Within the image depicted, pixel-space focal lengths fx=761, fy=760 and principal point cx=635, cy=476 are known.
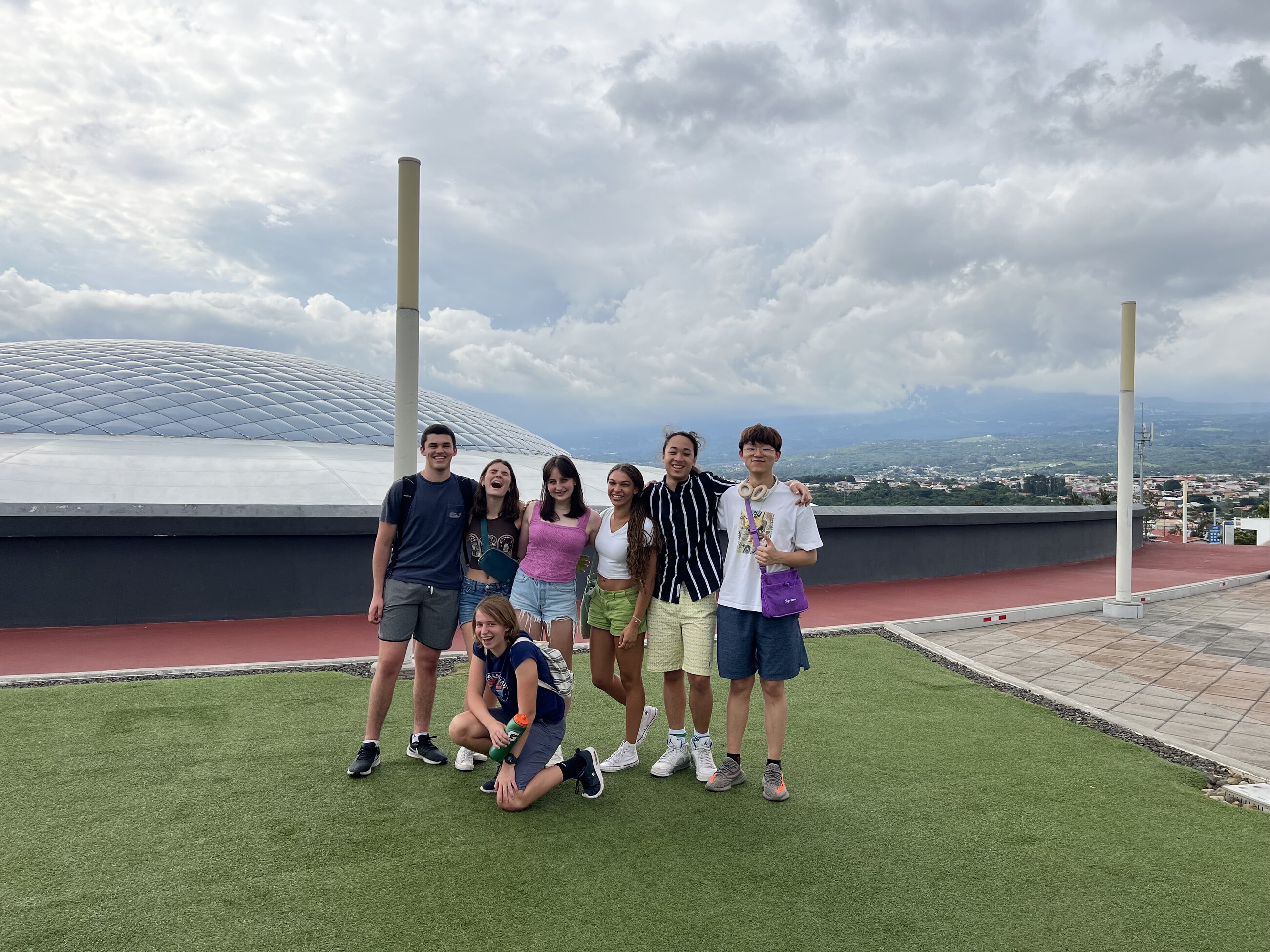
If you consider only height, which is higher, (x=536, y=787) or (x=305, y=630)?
(x=536, y=787)

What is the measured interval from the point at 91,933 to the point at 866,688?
4.63 metres

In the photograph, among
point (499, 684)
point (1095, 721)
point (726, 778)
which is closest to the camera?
point (499, 684)

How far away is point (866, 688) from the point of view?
5.55 meters

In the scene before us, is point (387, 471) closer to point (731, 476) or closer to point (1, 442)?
point (1, 442)

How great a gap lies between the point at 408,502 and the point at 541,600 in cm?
84

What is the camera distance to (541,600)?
3.71 meters

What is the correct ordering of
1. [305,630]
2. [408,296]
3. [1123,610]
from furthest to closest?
[1123,610], [305,630], [408,296]

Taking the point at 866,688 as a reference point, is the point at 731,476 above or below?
above

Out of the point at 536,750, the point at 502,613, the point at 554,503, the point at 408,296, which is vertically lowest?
the point at 536,750

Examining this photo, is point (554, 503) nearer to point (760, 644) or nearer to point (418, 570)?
point (418, 570)

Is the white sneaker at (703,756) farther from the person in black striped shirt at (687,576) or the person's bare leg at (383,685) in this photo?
the person's bare leg at (383,685)

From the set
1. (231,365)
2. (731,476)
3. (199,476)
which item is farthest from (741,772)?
(231,365)

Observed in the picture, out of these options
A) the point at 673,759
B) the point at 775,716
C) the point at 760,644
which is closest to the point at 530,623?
the point at 673,759

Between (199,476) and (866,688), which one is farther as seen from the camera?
(199,476)
